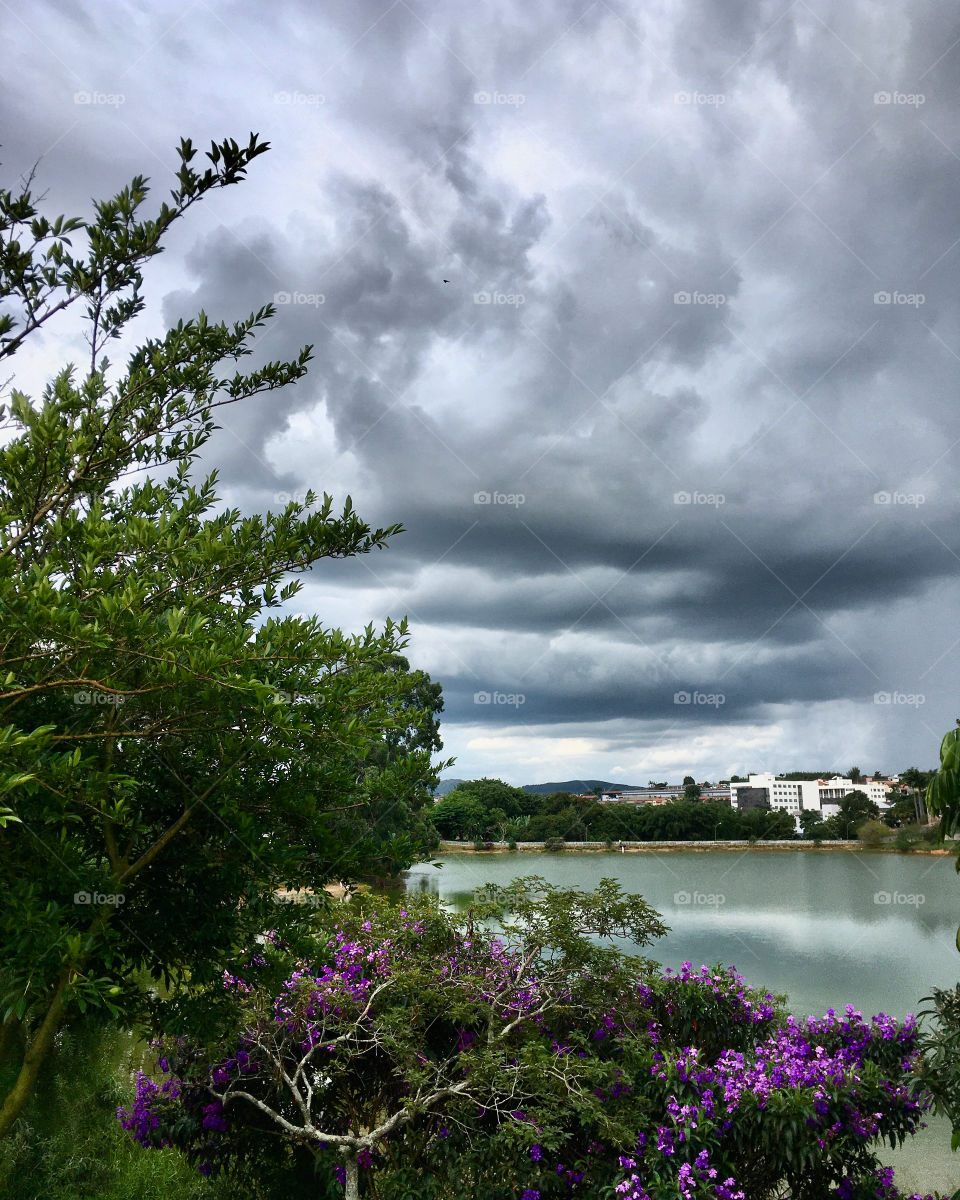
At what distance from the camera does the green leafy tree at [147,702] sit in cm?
339

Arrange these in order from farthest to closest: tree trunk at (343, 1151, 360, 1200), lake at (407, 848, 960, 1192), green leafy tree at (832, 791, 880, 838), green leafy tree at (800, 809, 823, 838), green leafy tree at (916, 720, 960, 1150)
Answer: green leafy tree at (800, 809, 823, 838) < green leafy tree at (832, 791, 880, 838) < lake at (407, 848, 960, 1192) < tree trunk at (343, 1151, 360, 1200) < green leafy tree at (916, 720, 960, 1150)

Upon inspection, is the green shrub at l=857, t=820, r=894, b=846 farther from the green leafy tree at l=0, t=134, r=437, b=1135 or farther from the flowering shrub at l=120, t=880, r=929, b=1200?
the green leafy tree at l=0, t=134, r=437, b=1135

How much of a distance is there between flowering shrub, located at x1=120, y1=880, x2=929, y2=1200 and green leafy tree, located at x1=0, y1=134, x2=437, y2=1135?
78 centimetres

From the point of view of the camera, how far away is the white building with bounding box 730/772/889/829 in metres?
53.1

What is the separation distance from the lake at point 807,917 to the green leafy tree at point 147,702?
43.4 inches

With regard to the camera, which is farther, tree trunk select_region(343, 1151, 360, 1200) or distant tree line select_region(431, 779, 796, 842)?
distant tree line select_region(431, 779, 796, 842)

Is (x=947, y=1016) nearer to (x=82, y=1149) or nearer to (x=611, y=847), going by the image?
(x=82, y=1149)

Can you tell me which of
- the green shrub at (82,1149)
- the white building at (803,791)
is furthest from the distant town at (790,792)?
the green shrub at (82,1149)

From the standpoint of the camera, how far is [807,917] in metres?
20.1

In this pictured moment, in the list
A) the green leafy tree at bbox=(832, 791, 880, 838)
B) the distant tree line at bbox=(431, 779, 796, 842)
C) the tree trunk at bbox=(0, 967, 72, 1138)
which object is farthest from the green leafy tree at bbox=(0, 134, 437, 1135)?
the green leafy tree at bbox=(832, 791, 880, 838)

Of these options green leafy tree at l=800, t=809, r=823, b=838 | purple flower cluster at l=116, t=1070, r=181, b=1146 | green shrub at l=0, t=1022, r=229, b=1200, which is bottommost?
green leafy tree at l=800, t=809, r=823, b=838

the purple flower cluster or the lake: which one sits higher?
the purple flower cluster

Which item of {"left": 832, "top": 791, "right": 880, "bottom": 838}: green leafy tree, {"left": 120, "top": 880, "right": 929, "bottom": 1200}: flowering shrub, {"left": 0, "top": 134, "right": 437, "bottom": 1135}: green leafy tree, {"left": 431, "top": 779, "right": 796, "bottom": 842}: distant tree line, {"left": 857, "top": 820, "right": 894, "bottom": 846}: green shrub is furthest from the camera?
{"left": 832, "top": 791, "right": 880, "bottom": 838}: green leafy tree

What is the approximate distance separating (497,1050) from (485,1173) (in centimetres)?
80
